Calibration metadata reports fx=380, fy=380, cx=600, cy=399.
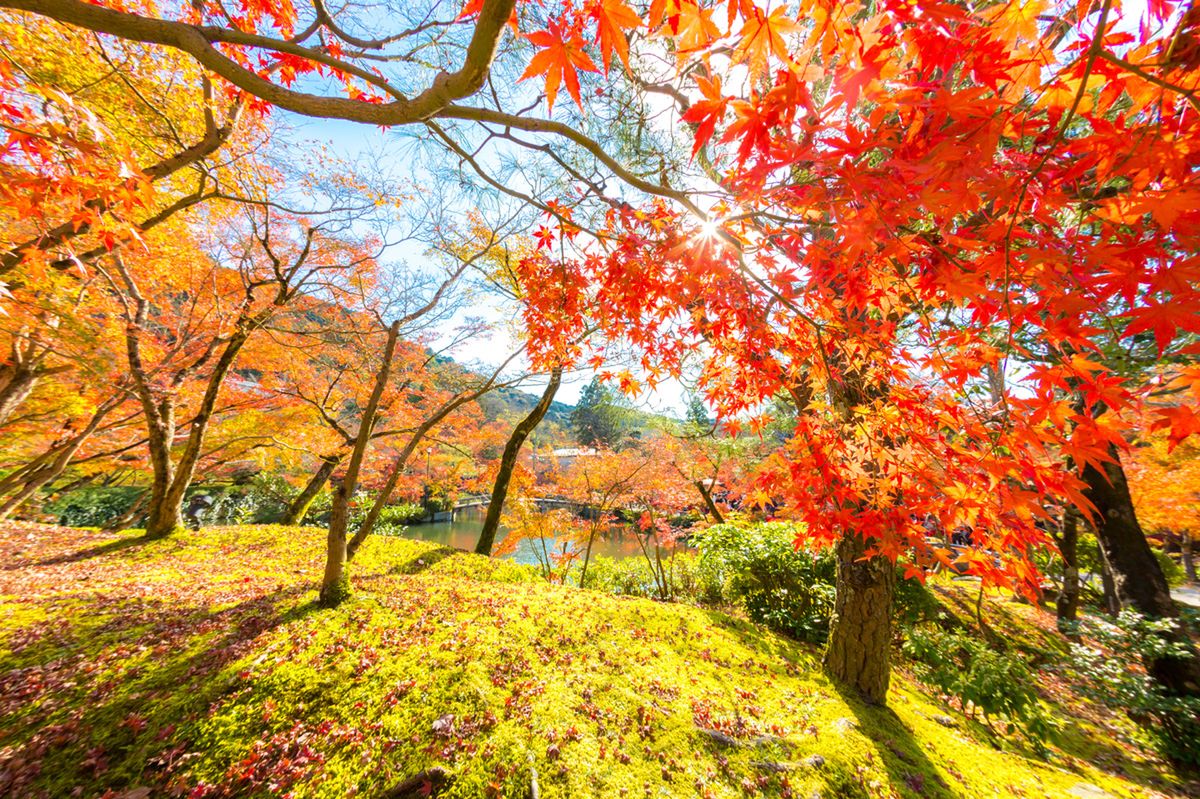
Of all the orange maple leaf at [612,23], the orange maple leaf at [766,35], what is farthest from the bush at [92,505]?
the orange maple leaf at [766,35]

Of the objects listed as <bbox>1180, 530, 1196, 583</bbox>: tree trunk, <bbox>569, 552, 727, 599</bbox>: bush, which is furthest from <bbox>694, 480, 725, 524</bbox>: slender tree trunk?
<bbox>1180, 530, 1196, 583</bbox>: tree trunk

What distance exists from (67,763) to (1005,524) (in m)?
4.23

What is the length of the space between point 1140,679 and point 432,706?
6.49 meters

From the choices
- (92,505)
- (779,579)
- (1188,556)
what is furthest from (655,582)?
(1188,556)

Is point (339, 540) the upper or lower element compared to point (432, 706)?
upper

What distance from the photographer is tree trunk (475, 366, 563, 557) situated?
684 centimetres

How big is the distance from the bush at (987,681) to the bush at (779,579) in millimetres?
878

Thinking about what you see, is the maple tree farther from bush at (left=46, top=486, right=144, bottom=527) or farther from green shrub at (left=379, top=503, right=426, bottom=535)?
bush at (left=46, top=486, right=144, bottom=527)

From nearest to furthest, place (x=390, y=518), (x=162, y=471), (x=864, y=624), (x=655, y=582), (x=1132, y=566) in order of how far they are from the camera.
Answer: (x=864, y=624), (x=1132, y=566), (x=162, y=471), (x=655, y=582), (x=390, y=518)

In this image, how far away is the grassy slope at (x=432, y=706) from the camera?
1731mm

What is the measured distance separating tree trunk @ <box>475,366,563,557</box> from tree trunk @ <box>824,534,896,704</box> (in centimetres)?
491

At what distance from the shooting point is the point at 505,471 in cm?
715

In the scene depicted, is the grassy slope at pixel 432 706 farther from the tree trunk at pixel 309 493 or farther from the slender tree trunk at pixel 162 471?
the tree trunk at pixel 309 493

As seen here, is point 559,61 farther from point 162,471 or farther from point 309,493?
point 309,493
